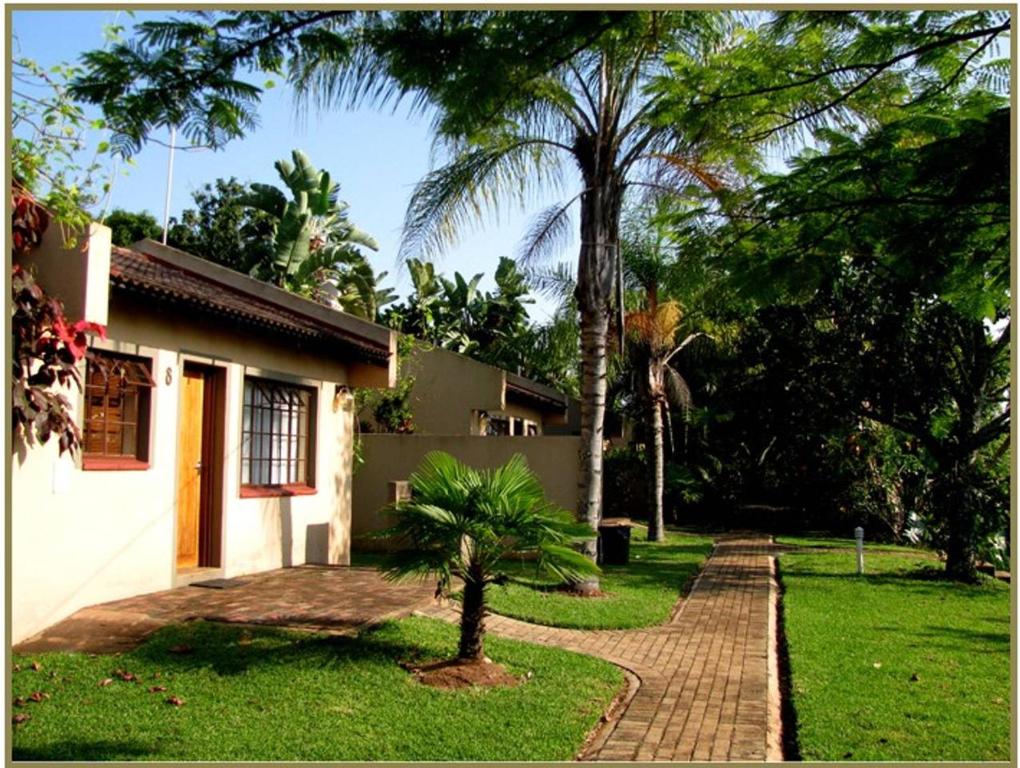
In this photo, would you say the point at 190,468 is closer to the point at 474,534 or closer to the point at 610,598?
the point at 474,534

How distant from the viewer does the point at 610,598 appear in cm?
1302

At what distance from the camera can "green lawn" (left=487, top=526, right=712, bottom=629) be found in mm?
11203

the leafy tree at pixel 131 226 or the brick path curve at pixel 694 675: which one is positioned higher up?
the leafy tree at pixel 131 226

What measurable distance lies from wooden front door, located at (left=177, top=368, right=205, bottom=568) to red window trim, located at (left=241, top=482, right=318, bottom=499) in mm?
859

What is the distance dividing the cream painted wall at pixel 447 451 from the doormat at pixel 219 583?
573 cm

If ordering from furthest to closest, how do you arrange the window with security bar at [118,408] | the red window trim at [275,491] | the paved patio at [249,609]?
1. the red window trim at [275,491]
2. the window with security bar at [118,408]
3. the paved patio at [249,609]

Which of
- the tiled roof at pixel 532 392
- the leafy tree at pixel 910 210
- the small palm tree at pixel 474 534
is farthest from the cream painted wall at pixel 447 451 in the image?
the leafy tree at pixel 910 210

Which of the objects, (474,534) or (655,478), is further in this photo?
(655,478)

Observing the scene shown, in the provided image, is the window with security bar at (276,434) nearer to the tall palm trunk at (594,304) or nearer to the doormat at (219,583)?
the doormat at (219,583)

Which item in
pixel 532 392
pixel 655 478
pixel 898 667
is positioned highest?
pixel 532 392

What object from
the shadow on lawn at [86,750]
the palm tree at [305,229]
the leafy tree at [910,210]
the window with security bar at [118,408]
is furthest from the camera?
the palm tree at [305,229]

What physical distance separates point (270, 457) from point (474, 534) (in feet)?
20.6

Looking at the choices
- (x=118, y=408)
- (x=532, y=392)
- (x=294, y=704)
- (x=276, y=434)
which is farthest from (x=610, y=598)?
(x=532, y=392)

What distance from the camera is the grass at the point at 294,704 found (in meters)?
6.20
